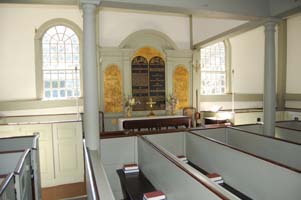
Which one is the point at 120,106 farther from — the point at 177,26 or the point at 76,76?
the point at 177,26

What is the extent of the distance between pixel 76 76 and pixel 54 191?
3080 millimetres

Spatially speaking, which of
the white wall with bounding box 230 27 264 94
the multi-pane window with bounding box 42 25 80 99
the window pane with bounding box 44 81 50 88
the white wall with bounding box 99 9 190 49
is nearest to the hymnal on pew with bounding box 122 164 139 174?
the multi-pane window with bounding box 42 25 80 99

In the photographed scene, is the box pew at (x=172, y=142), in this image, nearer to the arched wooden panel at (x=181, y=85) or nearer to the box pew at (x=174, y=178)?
the box pew at (x=174, y=178)

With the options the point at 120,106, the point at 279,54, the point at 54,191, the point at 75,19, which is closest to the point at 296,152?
the point at 54,191

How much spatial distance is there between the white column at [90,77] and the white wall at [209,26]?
3.13m

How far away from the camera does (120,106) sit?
6574mm

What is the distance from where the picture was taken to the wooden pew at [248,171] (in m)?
2.01

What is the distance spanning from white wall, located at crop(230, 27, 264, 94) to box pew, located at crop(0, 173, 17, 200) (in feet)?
23.8

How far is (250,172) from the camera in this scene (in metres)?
2.34

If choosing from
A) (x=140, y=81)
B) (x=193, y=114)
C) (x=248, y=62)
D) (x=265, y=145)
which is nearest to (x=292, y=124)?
(x=265, y=145)

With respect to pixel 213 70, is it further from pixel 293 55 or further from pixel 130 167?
pixel 130 167

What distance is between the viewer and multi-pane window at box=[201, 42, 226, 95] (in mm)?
7848

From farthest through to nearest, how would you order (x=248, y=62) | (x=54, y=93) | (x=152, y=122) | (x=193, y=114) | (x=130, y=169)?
(x=248, y=62) → (x=193, y=114) → (x=54, y=93) → (x=152, y=122) → (x=130, y=169)

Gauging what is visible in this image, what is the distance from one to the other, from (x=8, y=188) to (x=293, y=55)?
7327 mm
